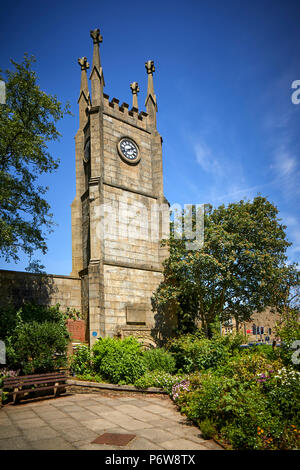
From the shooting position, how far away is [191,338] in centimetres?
1227

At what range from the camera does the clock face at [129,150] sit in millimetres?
16950

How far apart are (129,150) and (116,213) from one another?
3930 millimetres

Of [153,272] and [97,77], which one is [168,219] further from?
[97,77]

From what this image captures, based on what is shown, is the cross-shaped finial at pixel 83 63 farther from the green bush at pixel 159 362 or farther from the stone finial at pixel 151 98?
the green bush at pixel 159 362

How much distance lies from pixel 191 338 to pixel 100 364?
3.58 meters

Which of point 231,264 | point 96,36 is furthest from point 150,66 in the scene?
point 231,264

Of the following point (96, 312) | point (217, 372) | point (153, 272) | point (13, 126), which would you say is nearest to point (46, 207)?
point (13, 126)

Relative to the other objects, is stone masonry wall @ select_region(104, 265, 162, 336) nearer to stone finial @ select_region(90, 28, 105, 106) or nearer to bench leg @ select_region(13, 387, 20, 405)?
bench leg @ select_region(13, 387, 20, 405)

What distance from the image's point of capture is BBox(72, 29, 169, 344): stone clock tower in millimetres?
14359

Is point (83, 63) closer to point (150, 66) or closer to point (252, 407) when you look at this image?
point (150, 66)

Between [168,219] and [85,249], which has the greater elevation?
[168,219]

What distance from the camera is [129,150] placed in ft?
56.9

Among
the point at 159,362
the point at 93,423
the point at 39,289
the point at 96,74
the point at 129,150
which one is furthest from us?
the point at 129,150

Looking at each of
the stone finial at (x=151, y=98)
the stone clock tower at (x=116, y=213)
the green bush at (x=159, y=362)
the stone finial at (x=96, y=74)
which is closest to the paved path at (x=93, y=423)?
the green bush at (x=159, y=362)
